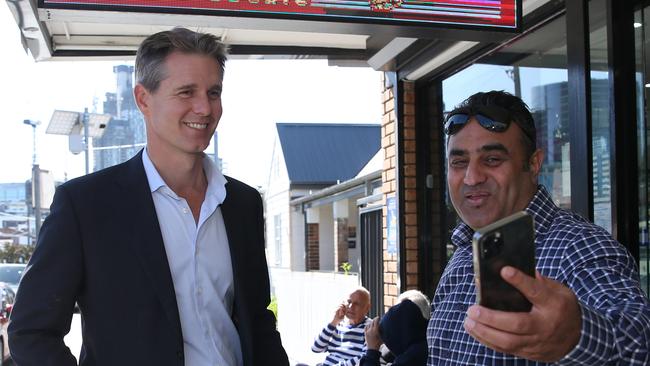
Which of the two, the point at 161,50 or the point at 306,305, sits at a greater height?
the point at 161,50

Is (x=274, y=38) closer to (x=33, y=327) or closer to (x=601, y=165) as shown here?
(x=601, y=165)

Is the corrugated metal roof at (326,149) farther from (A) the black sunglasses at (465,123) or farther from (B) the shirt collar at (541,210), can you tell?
(B) the shirt collar at (541,210)

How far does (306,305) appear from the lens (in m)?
11.3

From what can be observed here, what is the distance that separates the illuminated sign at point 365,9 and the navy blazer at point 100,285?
1.07 metres

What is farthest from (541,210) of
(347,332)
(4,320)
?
(4,320)

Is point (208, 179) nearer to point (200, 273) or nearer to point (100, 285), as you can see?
point (200, 273)

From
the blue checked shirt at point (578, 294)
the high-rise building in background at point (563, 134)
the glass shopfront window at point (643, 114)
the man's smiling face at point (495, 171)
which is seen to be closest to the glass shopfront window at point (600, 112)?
the high-rise building in background at point (563, 134)

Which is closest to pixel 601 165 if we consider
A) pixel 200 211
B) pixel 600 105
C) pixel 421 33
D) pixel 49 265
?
pixel 600 105

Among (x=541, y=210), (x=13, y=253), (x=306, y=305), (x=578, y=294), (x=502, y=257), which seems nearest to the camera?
(x=502, y=257)

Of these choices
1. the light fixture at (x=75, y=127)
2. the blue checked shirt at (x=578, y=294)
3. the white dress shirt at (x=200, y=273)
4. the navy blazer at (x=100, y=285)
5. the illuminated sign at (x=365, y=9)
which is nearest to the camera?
the blue checked shirt at (x=578, y=294)

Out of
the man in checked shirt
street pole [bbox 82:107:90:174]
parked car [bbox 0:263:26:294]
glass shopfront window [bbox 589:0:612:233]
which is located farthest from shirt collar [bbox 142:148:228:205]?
parked car [bbox 0:263:26:294]

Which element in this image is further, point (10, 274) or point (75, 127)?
point (10, 274)

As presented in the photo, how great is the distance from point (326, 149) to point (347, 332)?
19.7m

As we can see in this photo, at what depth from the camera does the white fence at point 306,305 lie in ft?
31.6
